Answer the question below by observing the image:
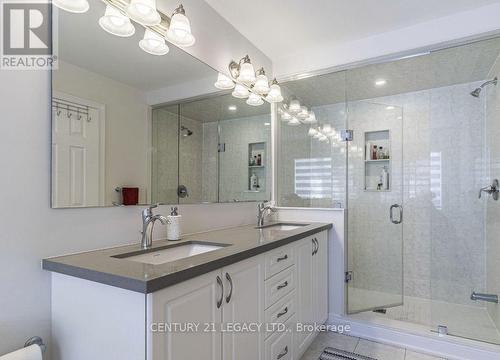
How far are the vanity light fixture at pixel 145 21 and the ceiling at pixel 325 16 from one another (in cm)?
54

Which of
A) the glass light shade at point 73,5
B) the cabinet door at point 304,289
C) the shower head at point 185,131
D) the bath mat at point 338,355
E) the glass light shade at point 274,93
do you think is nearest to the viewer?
the glass light shade at point 73,5

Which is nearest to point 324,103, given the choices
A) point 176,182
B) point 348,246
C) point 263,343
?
point 348,246

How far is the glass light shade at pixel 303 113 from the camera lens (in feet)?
10.3

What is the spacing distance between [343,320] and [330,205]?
106cm

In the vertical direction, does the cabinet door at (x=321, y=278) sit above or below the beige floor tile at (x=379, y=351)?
above

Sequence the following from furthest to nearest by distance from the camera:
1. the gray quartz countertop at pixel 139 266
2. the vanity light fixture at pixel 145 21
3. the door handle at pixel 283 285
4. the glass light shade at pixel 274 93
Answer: the glass light shade at pixel 274 93, the door handle at pixel 283 285, the vanity light fixture at pixel 145 21, the gray quartz countertop at pixel 139 266

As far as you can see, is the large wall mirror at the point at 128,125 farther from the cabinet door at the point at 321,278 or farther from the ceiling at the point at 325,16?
the cabinet door at the point at 321,278

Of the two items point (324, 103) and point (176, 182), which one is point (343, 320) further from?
point (324, 103)

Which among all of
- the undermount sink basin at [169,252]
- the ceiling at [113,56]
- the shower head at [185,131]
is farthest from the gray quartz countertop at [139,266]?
the ceiling at [113,56]

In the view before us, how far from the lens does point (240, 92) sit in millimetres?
2412

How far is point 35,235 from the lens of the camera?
1132 millimetres

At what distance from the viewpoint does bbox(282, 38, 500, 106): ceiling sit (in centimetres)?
229

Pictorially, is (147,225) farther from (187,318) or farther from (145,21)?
(145,21)

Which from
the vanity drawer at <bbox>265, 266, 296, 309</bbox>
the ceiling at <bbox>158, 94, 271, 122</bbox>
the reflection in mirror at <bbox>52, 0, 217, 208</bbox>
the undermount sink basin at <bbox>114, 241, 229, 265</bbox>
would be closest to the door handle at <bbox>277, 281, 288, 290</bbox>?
the vanity drawer at <bbox>265, 266, 296, 309</bbox>
